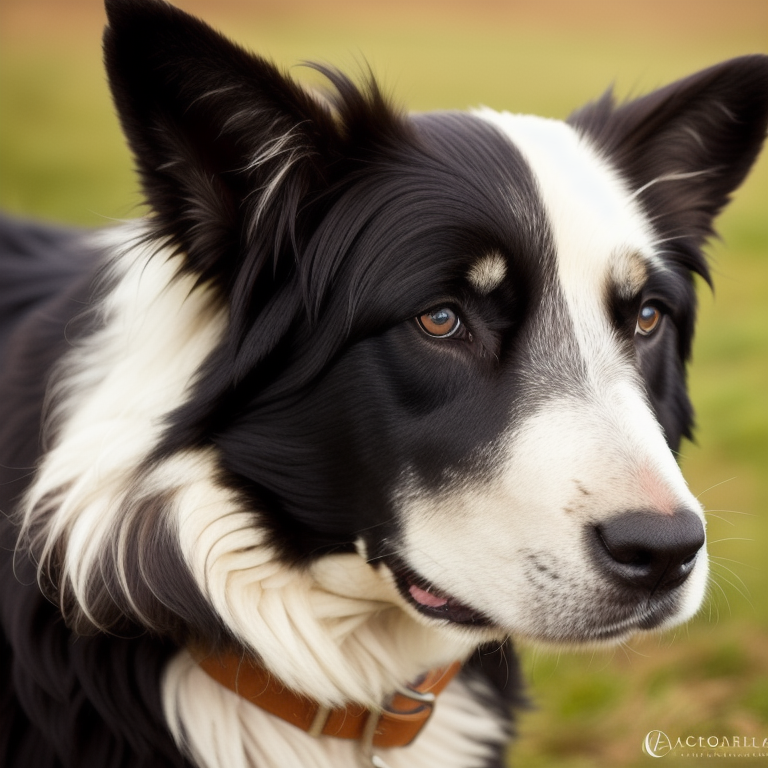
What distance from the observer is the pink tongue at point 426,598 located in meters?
2.66

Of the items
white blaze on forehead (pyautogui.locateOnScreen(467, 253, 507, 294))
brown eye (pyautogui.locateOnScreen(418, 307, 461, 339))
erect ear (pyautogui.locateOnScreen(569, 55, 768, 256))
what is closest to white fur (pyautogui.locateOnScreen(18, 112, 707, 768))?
white blaze on forehead (pyautogui.locateOnScreen(467, 253, 507, 294))

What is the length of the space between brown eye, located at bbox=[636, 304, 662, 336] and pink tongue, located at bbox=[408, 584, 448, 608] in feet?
3.29

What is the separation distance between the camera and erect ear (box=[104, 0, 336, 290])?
2.37 m

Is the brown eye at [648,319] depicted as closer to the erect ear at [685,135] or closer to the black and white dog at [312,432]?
the black and white dog at [312,432]

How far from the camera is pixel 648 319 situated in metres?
2.95

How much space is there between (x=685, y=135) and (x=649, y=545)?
5.41ft

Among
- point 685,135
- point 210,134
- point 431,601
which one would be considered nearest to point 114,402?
point 210,134

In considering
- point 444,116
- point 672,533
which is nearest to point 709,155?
point 444,116

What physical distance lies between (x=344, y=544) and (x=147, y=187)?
112cm

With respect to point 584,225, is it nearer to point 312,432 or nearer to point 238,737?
point 312,432

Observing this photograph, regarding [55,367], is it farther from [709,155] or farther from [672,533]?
[709,155]

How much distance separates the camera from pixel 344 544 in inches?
107

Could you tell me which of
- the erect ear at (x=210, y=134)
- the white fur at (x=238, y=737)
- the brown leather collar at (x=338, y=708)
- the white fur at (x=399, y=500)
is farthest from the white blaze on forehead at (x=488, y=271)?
the white fur at (x=238, y=737)

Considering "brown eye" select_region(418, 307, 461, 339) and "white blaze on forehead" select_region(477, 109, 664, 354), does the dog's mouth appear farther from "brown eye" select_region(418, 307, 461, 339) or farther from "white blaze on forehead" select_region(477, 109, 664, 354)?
"white blaze on forehead" select_region(477, 109, 664, 354)
